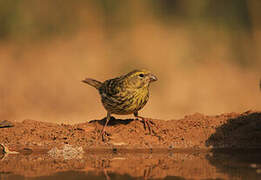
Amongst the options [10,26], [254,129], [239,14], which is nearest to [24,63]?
[10,26]

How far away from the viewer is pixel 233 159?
567 cm

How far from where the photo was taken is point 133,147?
6.44m

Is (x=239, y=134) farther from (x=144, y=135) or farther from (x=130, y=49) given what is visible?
(x=130, y=49)

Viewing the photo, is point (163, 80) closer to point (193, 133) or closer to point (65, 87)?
point (65, 87)

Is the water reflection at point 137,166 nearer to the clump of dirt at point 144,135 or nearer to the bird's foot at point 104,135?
the clump of dirt at point 144,135

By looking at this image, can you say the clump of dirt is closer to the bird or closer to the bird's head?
the bird

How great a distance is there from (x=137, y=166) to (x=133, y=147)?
114 centimetres

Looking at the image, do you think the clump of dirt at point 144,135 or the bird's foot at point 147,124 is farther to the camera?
the bird's foot at point 147,124

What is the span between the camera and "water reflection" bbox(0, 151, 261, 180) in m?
4.81

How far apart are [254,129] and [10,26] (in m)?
7.38

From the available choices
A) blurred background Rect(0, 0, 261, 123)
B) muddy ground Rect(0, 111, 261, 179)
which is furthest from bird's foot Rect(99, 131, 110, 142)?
blurred background Rect(0, 0, 261, 123)

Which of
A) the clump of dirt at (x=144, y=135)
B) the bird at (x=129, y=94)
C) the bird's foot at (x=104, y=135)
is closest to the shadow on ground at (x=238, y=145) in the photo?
the clump of dirt at (x=144, y=135)

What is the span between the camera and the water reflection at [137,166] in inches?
189

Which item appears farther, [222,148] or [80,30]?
[80,30]
